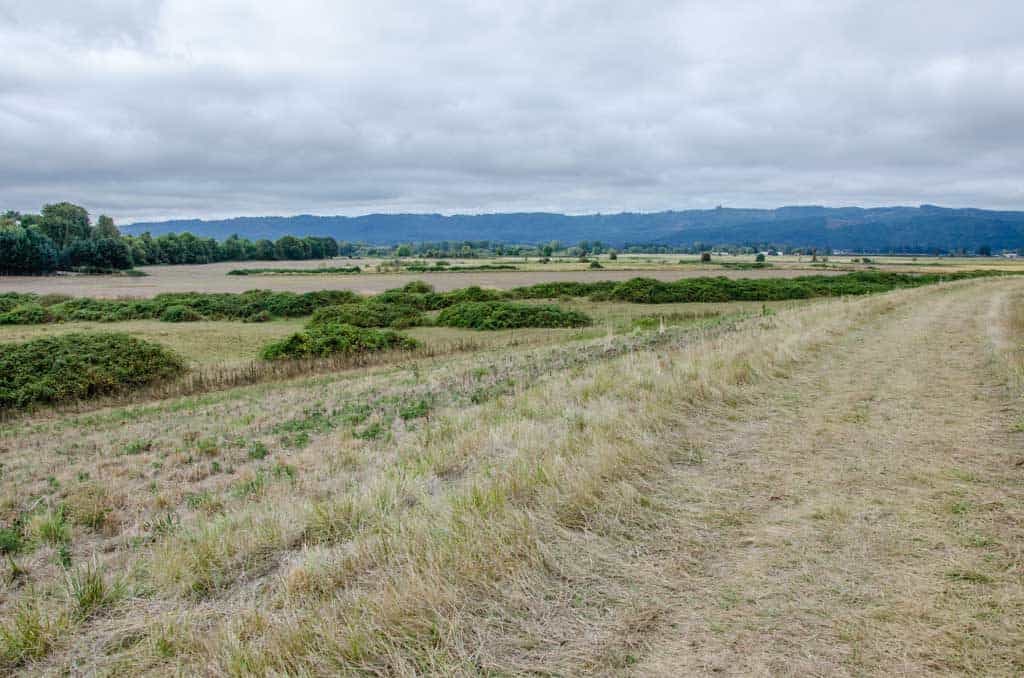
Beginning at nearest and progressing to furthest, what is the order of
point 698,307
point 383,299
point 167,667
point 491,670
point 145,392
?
point 491,670
point 167,667
point 145,392
point 698,307
point 383,299

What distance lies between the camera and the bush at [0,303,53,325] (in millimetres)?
47656

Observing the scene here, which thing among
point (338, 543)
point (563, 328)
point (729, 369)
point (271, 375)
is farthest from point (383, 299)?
point (338, 543)

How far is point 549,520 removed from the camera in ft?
17.2

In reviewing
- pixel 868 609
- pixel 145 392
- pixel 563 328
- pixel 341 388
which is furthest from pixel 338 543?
pixel 563 328

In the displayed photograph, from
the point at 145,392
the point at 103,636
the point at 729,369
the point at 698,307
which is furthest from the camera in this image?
the point at 698,307

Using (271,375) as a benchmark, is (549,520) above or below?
above

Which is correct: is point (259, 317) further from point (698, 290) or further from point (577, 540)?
point (577, 540)

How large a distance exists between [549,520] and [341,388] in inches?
575

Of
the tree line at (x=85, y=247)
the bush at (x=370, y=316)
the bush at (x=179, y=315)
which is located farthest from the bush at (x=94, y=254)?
the bush at (x=370, y=316)

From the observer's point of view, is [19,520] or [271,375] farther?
[271,375]

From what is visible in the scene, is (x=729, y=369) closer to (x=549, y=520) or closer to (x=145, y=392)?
(x=549, y=520)

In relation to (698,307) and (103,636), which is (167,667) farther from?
(698,307)

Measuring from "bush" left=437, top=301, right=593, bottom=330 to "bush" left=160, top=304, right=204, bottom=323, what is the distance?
2182 cm

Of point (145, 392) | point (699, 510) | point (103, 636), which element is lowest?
point (145, 392)
